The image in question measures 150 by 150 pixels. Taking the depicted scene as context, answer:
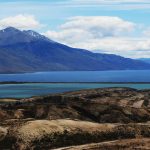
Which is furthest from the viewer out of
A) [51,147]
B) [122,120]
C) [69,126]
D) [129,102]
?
[129,102]

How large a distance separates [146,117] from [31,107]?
19809 millimetres

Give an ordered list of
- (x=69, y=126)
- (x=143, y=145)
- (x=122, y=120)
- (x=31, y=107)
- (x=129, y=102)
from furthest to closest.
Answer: (x=129, y=102) < (x=31, y=107) < (x=122, y=120) < (x=69, y=126) < (x=143, y=145)

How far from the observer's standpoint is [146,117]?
252 feet

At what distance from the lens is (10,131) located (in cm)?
5712

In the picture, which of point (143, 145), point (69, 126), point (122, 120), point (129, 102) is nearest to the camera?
point (143, 145)

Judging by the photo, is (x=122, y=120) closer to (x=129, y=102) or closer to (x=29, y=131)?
(x=29, y=131)

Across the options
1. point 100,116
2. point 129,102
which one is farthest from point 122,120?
point 129,102

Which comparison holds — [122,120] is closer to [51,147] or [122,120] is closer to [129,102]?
[51,147]

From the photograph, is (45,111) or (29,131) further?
(45,111)

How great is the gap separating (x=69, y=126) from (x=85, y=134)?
2474 millimetres

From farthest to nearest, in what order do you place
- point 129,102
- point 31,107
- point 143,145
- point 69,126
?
point 129,102
point 31,107
point 69,126
point 143,145

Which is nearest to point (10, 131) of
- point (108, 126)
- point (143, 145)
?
point (108, 126)

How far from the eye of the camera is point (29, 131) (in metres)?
56.2

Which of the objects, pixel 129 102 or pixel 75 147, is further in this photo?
pixel 129 102
